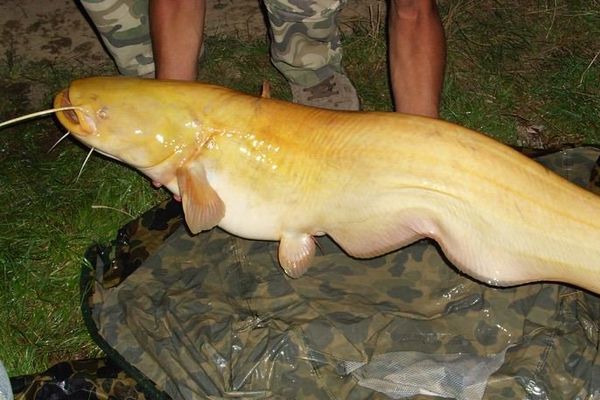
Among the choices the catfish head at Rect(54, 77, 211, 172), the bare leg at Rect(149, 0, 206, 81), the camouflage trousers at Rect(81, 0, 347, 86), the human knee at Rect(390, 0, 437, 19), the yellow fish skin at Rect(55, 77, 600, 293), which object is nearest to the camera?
the yellow fish skin at Rect(55, 77, 600, 293)

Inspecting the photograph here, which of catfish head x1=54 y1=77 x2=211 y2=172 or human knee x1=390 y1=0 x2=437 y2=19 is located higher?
human knee x1=390 y1=0 x2=437 y2=19

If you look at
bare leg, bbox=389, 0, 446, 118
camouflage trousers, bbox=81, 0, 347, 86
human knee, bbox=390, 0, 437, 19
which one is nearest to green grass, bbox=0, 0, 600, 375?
camouflage trousers, bbox=81, 0, 347, 86

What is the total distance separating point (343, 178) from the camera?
1.95 metres

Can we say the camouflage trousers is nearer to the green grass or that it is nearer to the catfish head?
the green grass

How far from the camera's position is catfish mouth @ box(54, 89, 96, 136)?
2021 millimetres

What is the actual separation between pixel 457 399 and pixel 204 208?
39.4 inches

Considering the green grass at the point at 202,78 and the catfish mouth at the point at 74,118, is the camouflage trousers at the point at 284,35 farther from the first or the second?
the catfish mouth at the point at 74,118

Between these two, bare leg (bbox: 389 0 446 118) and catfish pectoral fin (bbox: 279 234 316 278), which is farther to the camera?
bare leg (bbox: 389 0 446 118)

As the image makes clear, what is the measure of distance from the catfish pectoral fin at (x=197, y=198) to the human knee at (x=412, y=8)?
1044mm

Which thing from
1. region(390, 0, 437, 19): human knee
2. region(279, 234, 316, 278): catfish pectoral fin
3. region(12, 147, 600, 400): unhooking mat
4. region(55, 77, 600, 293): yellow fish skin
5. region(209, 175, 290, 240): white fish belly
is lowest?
region(12, 147, 600, 400): unhooking mat

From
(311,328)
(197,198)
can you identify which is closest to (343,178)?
(197,198)

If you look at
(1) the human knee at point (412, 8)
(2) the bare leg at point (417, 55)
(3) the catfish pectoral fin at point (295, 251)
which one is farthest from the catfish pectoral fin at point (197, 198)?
(1) the human knee at point (412, 8)

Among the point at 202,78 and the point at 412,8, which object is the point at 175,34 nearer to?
the point at 202,78

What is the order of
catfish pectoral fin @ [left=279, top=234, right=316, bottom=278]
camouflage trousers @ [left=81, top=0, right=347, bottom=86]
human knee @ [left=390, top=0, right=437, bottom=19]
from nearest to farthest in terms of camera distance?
catfish pectoral fin @ [left=279, top=234, right=316, bottom=278] < human knee @ [left=390, top=0, right=437, bottom=19] < camouflage trousers @ [left=81, top=0, right=347, bottom=86]
